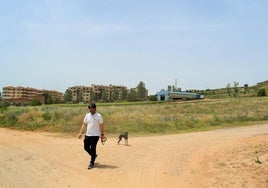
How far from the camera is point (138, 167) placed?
916 centimetres

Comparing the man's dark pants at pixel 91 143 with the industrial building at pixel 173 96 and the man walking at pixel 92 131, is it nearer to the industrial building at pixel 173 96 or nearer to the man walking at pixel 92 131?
the man walking at pixel 92 131

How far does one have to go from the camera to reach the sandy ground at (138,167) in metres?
7.57

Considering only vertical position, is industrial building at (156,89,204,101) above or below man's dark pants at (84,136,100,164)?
above

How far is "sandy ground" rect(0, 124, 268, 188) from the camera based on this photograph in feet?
24.8

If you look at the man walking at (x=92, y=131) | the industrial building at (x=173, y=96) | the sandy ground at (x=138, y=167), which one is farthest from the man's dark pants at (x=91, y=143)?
the industrial building at (x=173, y=96)

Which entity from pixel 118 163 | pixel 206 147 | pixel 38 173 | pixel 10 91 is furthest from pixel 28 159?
pixel 10 91

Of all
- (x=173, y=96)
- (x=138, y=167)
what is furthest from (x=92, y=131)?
(x=173, y=96)

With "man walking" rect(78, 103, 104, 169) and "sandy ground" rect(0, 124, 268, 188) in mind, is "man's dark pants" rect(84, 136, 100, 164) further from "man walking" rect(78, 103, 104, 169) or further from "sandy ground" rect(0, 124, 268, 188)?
"sandy ground" rect(0, 124, 268, 188)

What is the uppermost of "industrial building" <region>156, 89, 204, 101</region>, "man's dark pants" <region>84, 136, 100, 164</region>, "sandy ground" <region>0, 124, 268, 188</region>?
"industrial building" <region>156, 89, 204, 101</region>

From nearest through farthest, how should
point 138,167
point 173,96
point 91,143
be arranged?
point 138,167 < point 91,143 < point 173,96

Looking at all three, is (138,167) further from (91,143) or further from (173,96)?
(173,96)

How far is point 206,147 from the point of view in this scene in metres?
13.1

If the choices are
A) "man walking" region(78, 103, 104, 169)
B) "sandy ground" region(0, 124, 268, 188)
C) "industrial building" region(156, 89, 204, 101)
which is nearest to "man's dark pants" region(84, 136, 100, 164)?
"man walking" region(78, 103, 104, 169)

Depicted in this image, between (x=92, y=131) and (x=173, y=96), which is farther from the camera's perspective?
(x=173, y=96)
